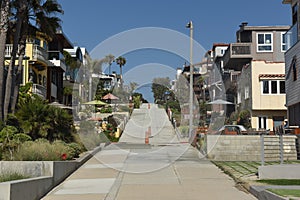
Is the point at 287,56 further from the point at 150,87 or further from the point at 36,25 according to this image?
the point at 36,25

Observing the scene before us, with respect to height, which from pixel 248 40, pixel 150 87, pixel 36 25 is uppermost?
pixel 248 40

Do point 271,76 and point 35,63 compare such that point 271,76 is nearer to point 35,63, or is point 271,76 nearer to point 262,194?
point 35,63

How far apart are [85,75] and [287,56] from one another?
34.4 metres

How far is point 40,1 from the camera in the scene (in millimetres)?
23094

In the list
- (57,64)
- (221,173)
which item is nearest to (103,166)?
(221,173)

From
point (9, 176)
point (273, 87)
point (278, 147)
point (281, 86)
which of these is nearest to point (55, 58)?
point (273, 87)

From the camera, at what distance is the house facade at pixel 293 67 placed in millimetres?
22938

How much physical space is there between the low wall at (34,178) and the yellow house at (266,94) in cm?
2650

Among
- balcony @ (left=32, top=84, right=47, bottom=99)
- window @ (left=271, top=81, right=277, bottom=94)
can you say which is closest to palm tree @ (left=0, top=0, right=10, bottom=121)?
balcony @ (left=32, top=84, right=47, bottom=99)

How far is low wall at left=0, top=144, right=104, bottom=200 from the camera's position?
8312mm

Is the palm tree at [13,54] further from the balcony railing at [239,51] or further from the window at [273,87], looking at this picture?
the balcony railing at [239,51]

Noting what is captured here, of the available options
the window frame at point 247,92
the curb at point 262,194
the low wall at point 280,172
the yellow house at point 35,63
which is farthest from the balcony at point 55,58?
the curb at point 262,194

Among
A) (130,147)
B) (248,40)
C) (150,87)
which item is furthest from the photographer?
(248,40)

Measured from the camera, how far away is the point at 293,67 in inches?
947
